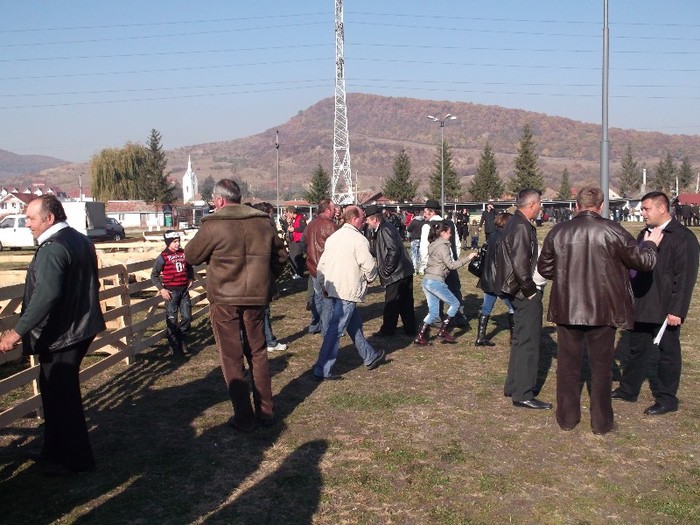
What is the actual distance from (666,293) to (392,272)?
4.31m

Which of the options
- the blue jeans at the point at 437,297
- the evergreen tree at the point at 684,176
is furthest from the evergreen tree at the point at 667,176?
the blue jeans at the point at 437,297

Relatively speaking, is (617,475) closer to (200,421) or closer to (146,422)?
(200,421)

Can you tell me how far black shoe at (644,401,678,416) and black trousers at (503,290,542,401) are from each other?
977 millimetres

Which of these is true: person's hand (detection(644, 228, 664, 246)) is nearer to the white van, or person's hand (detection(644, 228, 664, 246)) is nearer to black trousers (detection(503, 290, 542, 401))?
black trousers (detection(503, 290, 542, 401))

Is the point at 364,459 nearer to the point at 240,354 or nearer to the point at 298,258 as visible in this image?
the point at 240,354

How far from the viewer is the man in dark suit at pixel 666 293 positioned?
6125 millimetres

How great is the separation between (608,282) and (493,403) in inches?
69.5

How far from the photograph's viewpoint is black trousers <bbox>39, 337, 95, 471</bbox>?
498 cm

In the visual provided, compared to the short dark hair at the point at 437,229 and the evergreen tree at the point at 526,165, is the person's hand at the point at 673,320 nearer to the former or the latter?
the short dark hair at the point at 437,229

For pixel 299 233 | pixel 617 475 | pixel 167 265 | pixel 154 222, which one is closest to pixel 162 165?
pixel 154 222

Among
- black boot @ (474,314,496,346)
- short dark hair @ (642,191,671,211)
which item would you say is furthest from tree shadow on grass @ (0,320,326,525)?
short dark hair @ (642,191,671,211)

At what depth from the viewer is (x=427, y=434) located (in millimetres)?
5859

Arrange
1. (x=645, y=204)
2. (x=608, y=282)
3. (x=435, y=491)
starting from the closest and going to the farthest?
(x=435, y=491) < (x=608, y=282) < (x=645, y=204)

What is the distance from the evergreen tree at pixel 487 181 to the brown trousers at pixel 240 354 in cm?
8807
